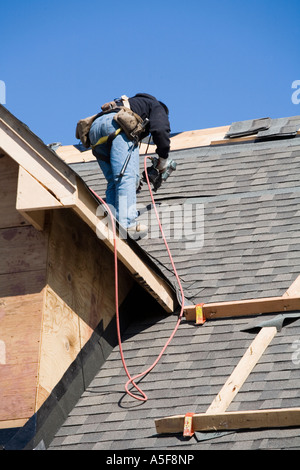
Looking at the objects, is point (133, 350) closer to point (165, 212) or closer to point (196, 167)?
point (165, 212)

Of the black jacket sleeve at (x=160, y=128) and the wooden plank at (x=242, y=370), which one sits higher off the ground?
the black jacket sleeve at (x=160, y=128)

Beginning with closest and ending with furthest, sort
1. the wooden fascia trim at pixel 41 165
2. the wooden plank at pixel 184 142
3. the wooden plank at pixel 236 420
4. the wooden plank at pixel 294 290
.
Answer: the wooden plank at pixel 236 420, the wooden fascia trim at pixel 41 165, the wooden plank at pixel 294 290, the wooden plank at pixel 184 142

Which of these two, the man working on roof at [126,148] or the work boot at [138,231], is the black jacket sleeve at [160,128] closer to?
the man working on roof at [126,148]

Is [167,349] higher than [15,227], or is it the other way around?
[15,227]

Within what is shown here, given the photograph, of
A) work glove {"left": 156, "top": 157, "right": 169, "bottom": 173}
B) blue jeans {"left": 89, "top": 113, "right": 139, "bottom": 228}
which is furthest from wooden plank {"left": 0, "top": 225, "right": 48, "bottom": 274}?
work glove {"left": 156, "top": 157, "right": 169, "bottom": 173}

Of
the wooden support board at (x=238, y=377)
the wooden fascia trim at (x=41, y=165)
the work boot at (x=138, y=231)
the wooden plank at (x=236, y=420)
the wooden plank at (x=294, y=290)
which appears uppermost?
the wooden fascia trim at (x=41, y=165)

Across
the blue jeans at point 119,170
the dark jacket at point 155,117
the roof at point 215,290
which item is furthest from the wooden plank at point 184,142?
the blue jeans at point 119,170

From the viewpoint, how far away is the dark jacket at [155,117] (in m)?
6.74

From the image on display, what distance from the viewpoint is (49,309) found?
5160 millimetres

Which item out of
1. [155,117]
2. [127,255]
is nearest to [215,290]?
[127,255]

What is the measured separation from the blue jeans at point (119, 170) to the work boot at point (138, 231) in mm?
65

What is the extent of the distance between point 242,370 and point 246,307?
0.70 metres

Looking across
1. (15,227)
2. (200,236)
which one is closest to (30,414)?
(15,227)
